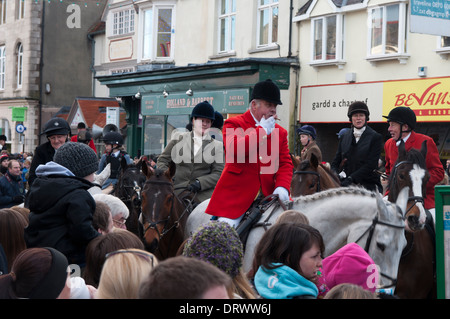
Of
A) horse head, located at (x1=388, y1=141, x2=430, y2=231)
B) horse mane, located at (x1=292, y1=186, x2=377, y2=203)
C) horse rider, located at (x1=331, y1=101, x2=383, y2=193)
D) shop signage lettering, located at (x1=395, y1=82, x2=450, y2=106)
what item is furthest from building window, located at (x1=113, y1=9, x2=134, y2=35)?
horse mane, located at (x1=292, y1=186, x2=377, y2=203)

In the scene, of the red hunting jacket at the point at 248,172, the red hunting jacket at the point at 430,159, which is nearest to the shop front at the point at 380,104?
the red hunting jacket at the point at 430,159

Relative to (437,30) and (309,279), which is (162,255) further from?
(437,30)

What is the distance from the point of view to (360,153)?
8.00 m

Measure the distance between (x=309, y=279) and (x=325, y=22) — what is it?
617 inches

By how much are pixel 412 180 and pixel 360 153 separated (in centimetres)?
206

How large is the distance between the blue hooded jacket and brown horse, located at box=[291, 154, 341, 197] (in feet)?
13.6

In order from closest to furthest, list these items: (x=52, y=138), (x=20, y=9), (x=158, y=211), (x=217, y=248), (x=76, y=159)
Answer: (x=217, y=248) < (x=76, y=159) < (x=158, y=211) < (x=52, y=138) < (x=20, y=9)

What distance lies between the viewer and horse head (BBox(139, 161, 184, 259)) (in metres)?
6.59

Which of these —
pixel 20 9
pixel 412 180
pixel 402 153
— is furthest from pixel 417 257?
pixel 20 9

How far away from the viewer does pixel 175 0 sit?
2445 cm

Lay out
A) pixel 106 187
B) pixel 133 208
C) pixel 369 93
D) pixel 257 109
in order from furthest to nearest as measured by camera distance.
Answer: pixel 369 93 < pixel 106 187 < pixel 133 208 < pixel 257 109

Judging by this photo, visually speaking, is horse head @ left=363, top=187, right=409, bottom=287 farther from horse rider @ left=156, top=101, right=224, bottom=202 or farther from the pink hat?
horse rider @ left=156, top=101, right=224, bottom=202

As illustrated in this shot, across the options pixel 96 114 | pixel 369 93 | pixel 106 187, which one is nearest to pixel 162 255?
pixel 106 187

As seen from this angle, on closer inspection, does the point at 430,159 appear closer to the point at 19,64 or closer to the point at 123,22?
the point at 123,22
